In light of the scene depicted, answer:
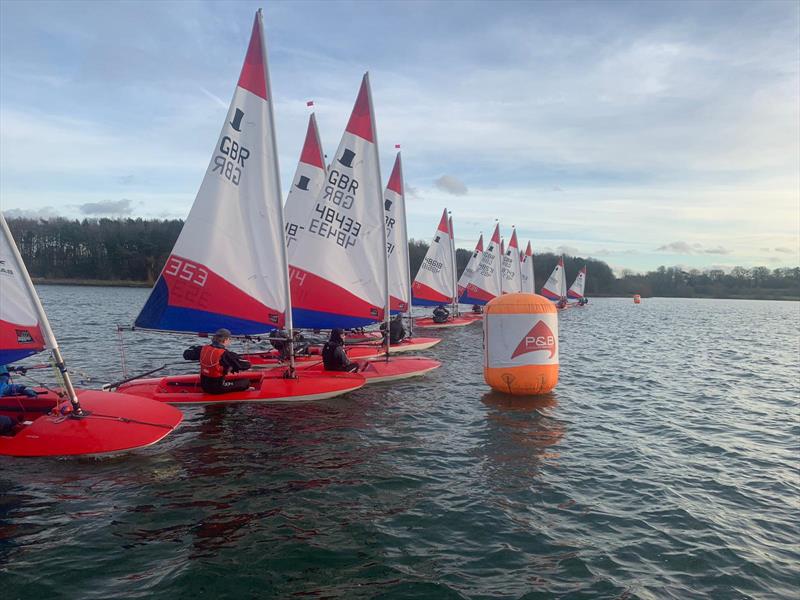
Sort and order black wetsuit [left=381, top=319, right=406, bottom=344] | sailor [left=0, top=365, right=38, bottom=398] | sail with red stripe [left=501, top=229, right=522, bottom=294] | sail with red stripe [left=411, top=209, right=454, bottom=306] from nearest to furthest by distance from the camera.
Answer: sailor [left=0, top=365, right=38, bottom=398], black wetsuit [left=381, top=319, right=406, bottom=344], sail with red stripe [left=411, top=209, right=454, bottom=306], sail with red stripe [left=501, top=229, right=522, bottom=294]

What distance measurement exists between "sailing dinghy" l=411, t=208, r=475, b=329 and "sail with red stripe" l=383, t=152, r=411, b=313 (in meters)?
10.7

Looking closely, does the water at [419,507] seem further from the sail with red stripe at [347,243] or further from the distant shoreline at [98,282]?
the distant shoreline at [98,282]

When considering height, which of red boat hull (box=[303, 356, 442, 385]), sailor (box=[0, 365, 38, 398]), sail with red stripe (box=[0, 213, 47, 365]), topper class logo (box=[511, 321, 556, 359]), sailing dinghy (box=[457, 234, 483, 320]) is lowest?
red boat hull (box=[303, 356, 442, 385])

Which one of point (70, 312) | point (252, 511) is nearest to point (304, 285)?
point (252, 511)

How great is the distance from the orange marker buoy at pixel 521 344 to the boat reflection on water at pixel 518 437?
1.60ft

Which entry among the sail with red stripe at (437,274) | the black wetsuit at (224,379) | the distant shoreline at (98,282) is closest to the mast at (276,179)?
the black wetsuit at (224,379)

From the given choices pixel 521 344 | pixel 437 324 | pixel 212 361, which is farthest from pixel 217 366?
pixel 437 324

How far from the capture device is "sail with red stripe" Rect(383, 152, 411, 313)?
20.6m

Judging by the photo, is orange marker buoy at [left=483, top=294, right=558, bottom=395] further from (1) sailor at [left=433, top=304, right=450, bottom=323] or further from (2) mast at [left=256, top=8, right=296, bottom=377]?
(1) sailor at [left=433, top=304, right=450, bottom=323]

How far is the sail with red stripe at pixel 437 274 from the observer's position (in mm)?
32219

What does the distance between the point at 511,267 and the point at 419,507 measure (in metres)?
40.7

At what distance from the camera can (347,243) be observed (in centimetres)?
1412

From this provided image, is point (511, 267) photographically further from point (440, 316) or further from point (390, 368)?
point (390, 368)

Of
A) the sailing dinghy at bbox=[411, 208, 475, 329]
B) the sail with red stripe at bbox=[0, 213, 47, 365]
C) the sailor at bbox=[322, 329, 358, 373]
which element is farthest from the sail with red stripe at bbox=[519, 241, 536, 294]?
the sail with red stripe at bbox=[0, 213, 47, 365]
